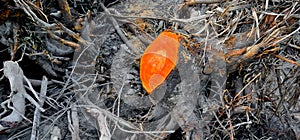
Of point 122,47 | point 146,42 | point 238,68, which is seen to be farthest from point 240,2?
point 122,47

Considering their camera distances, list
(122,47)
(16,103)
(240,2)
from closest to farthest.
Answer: (16,103)
(240,2)
(122,47)

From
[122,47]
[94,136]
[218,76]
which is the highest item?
[122,47]

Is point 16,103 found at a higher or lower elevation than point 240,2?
Answer: lower

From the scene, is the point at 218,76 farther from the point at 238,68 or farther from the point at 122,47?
the point at 122,47
